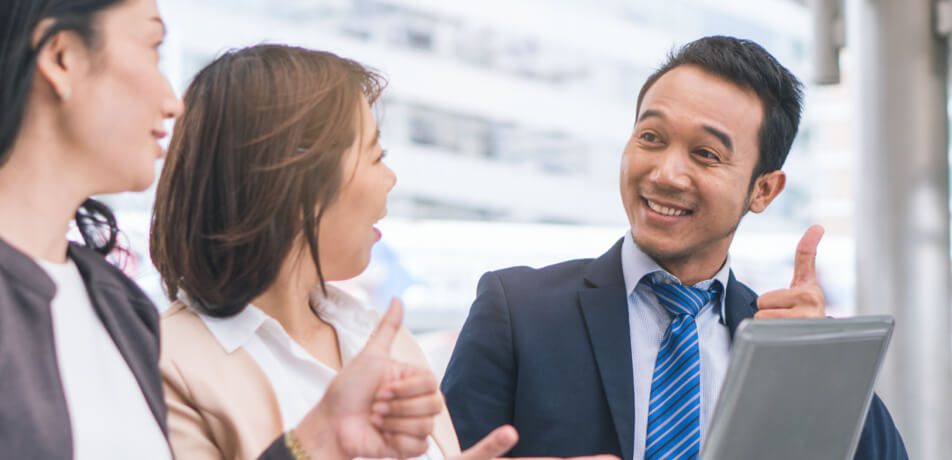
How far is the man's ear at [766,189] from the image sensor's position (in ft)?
5.31

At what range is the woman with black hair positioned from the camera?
707 millimetres

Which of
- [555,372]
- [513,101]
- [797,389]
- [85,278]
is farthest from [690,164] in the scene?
[513,101]

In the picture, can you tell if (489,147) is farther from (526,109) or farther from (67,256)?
(67,256)

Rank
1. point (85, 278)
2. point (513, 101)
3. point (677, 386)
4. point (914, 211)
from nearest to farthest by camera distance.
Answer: point (85, 278) → point (677, 386) → point (914, 211) → point (513, 101)

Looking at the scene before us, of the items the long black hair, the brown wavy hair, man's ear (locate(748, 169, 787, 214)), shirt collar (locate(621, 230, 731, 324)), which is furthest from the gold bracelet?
man's ear (locate(748, 169, 787, 214))

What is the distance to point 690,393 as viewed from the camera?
140cm

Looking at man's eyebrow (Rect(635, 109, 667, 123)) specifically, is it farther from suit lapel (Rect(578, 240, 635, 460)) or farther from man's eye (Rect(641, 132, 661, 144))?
suit lapel (Rect(578, 240, 635, 460))

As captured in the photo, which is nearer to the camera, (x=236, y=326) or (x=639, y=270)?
(x=236, y=326)

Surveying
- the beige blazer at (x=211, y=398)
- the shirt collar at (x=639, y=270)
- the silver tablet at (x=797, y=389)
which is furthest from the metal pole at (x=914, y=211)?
the beige blazer at (x=211, y=398)

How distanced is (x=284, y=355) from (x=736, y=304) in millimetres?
881

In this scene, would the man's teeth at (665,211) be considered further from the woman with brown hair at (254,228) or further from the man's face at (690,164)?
the woman with brown hair at (254,228)

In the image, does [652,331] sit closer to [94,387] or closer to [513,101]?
[94,387]

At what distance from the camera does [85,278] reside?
84 centimetres

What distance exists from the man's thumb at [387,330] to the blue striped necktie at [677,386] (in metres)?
0.64
